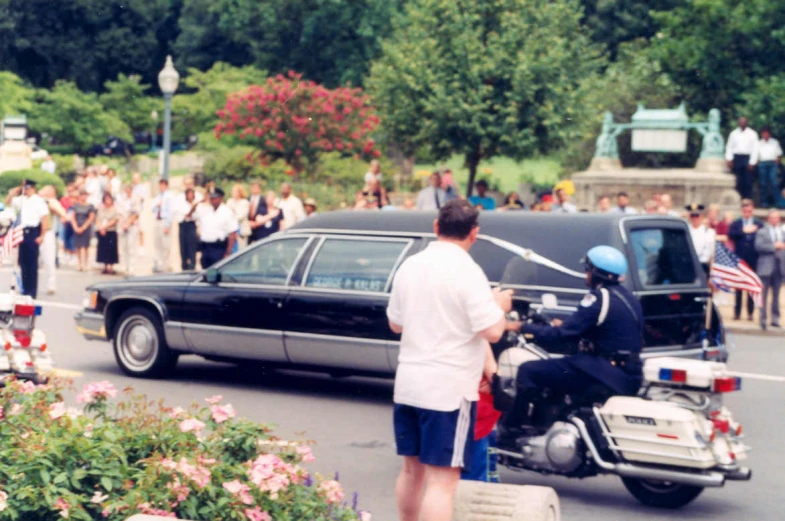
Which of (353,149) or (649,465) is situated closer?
(649,465)

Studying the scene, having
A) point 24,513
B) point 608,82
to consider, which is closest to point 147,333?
point 24,513

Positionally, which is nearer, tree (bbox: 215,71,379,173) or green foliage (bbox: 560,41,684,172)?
tree (bbox: 215,71,379,173)

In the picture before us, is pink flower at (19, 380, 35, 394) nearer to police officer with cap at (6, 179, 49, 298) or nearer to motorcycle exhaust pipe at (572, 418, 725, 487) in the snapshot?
motorcycle exhaust pipe at (572, 418, 725, 487)

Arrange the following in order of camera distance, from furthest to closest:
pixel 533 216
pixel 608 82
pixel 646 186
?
pixel 608 82 → pixel 646 186 → pixel 533 216

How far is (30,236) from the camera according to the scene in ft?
55.2

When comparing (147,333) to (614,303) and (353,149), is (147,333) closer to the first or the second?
(614,303)

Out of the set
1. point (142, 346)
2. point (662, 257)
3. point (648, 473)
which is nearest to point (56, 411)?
point (648, 473)

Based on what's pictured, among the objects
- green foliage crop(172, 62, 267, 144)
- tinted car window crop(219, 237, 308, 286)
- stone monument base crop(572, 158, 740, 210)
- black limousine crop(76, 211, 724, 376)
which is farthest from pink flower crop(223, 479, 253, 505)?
green foliage crop(172, 62, 267, 144)

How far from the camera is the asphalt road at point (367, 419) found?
7973 mm

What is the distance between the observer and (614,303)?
772 centimetres

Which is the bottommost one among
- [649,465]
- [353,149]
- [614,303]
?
[649,465]

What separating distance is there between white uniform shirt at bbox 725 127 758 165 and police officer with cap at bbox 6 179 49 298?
15.5 m

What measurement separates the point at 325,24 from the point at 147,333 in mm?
42564

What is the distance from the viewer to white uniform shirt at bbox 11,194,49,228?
661 inches
